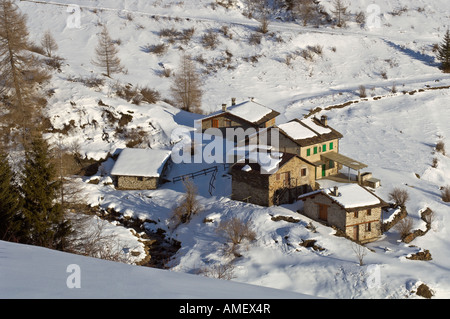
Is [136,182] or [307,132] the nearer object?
[136,182]

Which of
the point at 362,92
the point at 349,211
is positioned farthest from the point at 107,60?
the point at 349,211

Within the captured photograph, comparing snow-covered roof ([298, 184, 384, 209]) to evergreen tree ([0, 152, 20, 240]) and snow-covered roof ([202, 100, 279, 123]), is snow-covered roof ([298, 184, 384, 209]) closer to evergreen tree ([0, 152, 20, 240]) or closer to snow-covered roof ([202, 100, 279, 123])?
snow-covered roof ([202, 100, 279, 123])

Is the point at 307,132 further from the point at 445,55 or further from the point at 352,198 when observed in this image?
the point at 445,55

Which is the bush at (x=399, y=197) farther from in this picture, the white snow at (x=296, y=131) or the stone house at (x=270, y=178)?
the white snow at (x=296, y=131)

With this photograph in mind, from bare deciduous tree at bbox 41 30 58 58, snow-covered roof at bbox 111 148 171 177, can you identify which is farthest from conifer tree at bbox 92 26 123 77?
snow-covered roof at bbox 111 148 171 177

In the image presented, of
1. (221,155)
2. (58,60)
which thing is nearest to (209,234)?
(221,155)
